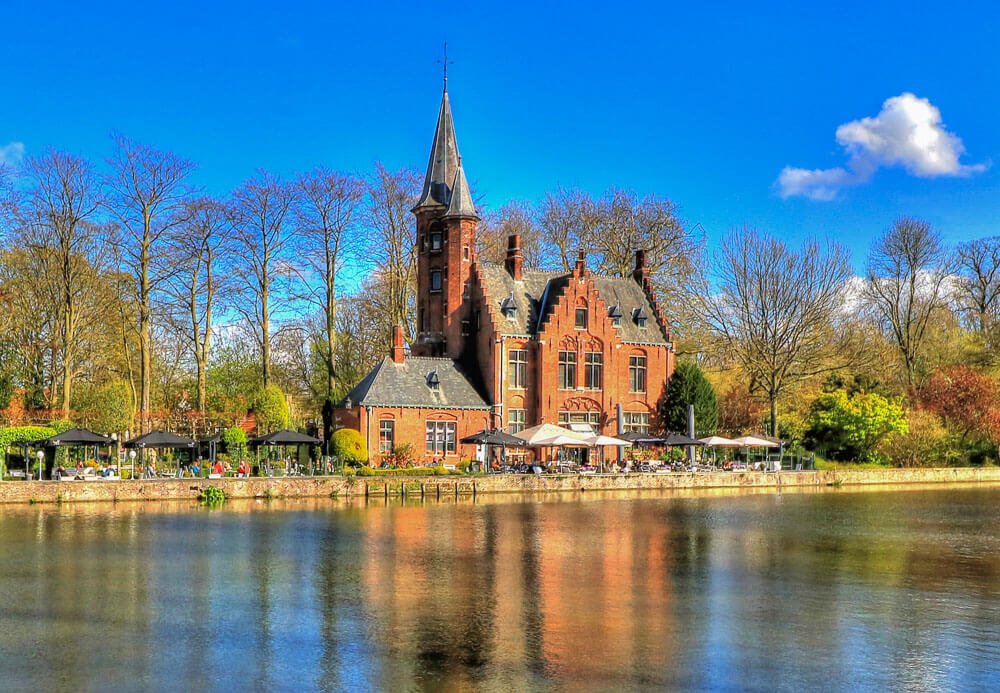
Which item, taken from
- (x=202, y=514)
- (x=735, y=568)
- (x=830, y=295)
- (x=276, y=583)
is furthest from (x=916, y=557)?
(x=830, y=295)

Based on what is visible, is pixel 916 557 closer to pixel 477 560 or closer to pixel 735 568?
pixel 735 568

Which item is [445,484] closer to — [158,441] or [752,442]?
[158,441]

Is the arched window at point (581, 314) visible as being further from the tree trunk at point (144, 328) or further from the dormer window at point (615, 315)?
the tree trunk at point (144, 328)

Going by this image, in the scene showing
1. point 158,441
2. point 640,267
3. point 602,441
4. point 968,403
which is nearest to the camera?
point 158,441

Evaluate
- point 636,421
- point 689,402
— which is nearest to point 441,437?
point 636,421

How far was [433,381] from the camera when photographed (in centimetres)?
4834

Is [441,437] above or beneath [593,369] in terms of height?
beneath

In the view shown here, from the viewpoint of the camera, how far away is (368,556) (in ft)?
73.4

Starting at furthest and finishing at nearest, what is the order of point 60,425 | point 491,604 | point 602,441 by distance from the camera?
point 602,441 < point 60,425 < point 491,604

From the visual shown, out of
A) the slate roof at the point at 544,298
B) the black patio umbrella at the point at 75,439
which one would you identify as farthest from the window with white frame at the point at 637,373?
the black patio umbrella at the point at 75,439

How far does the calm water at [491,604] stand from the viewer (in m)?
12.9

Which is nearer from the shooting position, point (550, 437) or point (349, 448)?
point (349, 448)

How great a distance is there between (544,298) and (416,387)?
9.39 m

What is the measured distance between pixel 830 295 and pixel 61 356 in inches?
1623
